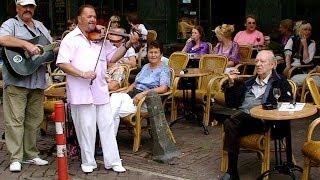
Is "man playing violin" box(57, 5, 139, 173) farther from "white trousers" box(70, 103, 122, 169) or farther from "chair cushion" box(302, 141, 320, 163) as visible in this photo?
"chair cushion" box(302, 141, 320, 163)

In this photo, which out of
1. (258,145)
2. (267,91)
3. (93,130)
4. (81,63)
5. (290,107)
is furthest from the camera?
(93,130)

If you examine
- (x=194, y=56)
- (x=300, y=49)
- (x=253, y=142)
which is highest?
(x=300, y=49)

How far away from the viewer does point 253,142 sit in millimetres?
5773

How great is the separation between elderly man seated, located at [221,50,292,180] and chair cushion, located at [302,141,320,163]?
61cm

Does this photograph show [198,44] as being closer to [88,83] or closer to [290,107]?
[88,83]

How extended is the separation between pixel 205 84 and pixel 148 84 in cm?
160

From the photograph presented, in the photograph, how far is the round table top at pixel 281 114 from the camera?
207 inches

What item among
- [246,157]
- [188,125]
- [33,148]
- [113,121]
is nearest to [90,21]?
[113,121]

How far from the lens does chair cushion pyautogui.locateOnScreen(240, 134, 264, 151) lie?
5751mm

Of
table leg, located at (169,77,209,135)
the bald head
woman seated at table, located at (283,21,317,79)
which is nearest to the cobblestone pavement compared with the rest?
table leg, located at (169,77,209,135)

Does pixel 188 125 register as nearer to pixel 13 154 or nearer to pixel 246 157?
pixel 246 157

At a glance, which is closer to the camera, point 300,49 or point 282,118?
point 282,118

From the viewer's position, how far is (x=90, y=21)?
6145mm

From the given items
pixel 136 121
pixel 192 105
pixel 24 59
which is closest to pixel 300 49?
pixel 192 105
